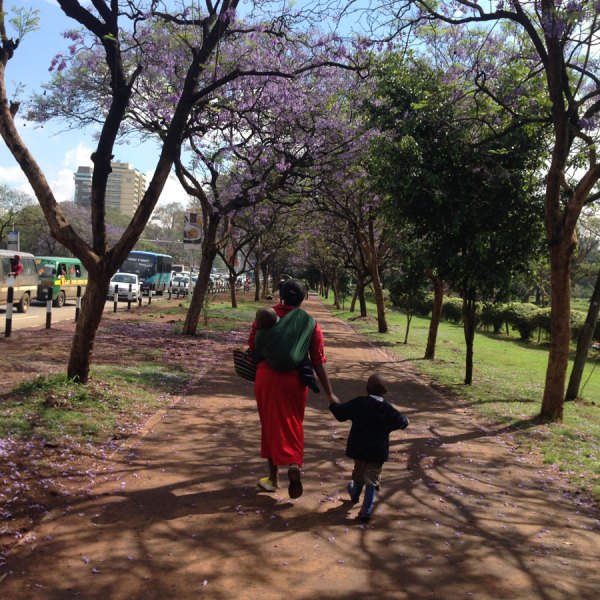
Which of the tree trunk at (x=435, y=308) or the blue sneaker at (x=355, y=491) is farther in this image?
the tree trunk at (x=435, y=308)

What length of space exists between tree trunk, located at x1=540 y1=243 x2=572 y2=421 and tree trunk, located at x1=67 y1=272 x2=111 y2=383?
6249 mm

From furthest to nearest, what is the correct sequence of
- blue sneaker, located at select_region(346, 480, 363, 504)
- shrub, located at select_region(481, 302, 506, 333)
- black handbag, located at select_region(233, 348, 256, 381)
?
shrub, located at select_region(481, 302, 506, 333) < black handbag, located at select_region(233, 348, 256, 381) < blue sneaker, located at select_region(346, 480, 363, 504)

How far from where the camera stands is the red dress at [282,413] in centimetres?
452

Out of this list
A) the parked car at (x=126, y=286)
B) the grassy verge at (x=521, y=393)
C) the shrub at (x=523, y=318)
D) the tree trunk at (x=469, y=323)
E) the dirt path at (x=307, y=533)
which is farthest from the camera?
the parked car at (x=126, y=286)

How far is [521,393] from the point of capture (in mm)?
11773

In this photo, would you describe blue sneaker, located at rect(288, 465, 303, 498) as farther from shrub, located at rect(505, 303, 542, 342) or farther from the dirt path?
shrub, located at rect(505, 303, 542, 342)

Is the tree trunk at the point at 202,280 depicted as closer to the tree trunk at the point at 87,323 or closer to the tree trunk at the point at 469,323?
the tree trunk at the point at 469,323

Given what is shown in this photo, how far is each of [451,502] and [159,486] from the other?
245 cm

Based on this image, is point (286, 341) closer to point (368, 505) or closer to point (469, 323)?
point (368, 505)

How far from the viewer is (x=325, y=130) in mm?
14016

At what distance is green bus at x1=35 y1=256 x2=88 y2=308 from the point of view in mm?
23438

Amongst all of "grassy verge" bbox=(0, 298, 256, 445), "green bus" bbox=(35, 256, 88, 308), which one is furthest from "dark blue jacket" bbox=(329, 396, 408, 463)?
"green bus" bbox=(35, 256, 88, 308)

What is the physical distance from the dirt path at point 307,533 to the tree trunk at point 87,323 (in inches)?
62.5

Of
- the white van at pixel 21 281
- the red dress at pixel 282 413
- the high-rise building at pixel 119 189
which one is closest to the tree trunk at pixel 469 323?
the red dress at pixel 282 413
